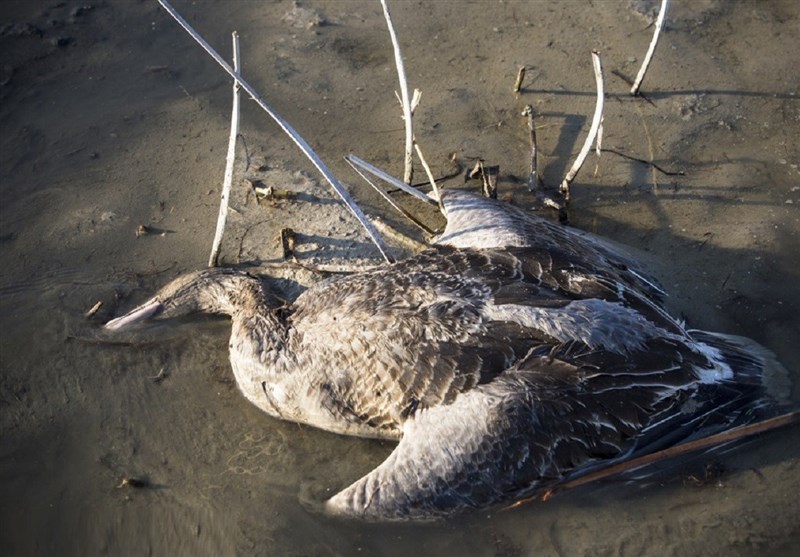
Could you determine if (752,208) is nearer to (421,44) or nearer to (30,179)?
(421,44)

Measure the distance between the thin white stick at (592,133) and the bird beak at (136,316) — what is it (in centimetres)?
299

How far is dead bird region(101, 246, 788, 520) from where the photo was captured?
425 centimetres

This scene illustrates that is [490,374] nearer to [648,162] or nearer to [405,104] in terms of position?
[405,104]

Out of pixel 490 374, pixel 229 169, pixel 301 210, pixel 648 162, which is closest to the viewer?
pixel 490 374

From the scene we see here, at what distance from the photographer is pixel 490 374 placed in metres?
4.32

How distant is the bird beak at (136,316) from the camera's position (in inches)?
216

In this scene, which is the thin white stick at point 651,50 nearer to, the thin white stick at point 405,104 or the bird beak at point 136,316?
the thin white stick at point 405,104

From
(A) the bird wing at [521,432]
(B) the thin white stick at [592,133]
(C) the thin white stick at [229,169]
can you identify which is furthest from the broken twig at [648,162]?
(C) the thin white stick at [229,169]

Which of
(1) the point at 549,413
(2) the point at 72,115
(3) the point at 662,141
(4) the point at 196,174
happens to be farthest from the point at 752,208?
(2) the point at 72,115

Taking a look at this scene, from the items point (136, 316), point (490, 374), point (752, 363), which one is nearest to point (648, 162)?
point (752, 363)

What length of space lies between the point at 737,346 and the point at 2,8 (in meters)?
6.88

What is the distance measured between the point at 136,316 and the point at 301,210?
1.45 m

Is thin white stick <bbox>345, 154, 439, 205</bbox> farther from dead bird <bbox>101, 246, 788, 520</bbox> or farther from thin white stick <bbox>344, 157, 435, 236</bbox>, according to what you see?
dead bird <bbox>101, 246, 788, 520</bbox>

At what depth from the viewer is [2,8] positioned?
24.7ft
